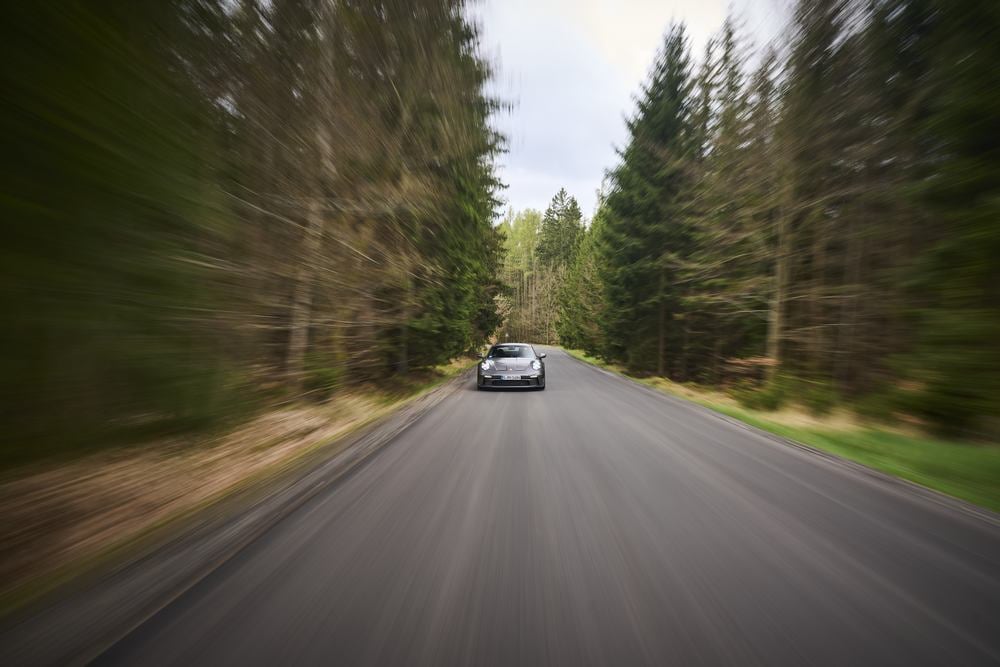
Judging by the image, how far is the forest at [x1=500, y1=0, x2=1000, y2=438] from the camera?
5.21 m

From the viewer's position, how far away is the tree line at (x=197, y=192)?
244 cm

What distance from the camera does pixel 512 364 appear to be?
11695mm

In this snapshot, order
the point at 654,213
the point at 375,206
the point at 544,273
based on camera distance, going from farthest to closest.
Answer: the point at 544,273 < the point at 654,213 < the point at 375,206

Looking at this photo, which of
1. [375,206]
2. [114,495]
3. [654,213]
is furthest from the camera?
[654,213]

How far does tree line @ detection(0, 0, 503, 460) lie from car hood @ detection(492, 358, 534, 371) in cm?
438

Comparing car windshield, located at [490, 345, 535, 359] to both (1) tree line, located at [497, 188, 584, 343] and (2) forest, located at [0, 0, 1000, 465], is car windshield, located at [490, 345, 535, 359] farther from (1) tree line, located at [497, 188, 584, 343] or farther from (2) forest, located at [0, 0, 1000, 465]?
(1) tree line, located at [497, 188, 584, 343]

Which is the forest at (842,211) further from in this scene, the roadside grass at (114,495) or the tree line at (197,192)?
the roadside grass at (114,495)

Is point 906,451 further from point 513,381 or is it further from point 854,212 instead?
point 513,381

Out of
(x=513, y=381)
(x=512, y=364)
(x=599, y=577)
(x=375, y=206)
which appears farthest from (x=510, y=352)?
(x=599, y=577)

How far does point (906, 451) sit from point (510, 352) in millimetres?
8840

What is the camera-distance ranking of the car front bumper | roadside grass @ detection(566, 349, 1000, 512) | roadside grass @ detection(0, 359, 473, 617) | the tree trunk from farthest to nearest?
the car front bumper
the tree trunk
roadside grass @ detection(566, 349, 1000, 512)
roadside grass @ detection(0, 359, 473, 617)

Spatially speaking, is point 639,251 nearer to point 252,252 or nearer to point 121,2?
point 252,252

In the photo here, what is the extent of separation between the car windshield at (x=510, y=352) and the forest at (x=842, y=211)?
204 inches

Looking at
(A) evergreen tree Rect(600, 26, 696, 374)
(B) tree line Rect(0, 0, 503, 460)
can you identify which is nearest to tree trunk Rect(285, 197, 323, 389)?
(B) tree line Rect(0, 0, 503, 460)
